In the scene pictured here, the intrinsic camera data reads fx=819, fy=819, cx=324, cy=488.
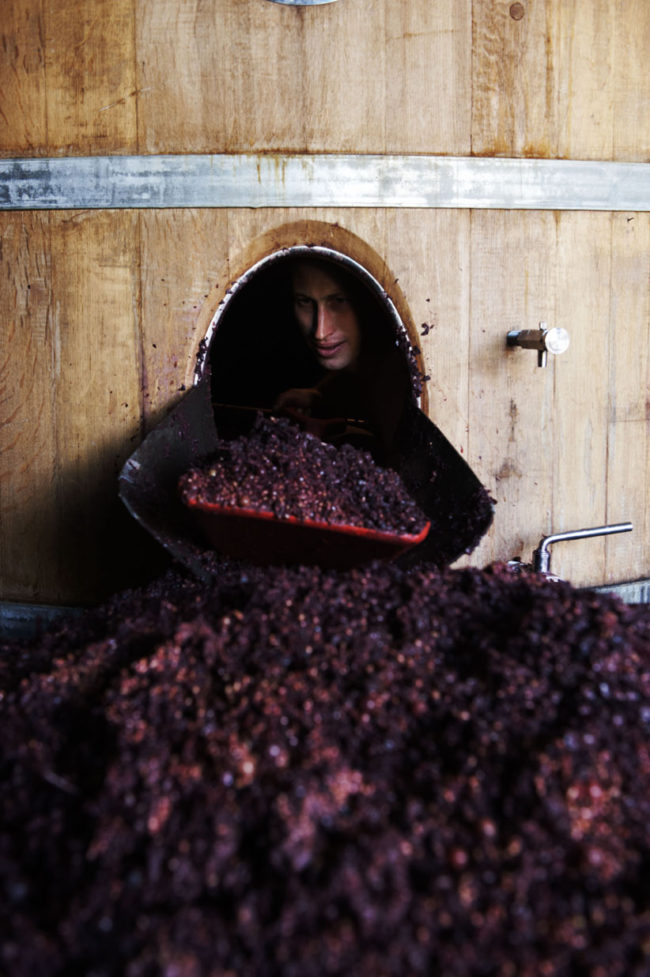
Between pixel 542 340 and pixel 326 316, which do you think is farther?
pixel 326 316

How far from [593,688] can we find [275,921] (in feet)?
1.88

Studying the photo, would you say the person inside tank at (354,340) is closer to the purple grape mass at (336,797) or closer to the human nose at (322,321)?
the human nose at (322,321)

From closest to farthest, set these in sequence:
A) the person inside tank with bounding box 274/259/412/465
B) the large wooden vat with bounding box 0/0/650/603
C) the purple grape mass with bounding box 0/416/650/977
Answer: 1. the purple grape mass with bounding box 0/416/650/977
2. the large wooden vat with bounding box 0/0/650/603
3. the person inside tank with bounding box 274/259/412/465

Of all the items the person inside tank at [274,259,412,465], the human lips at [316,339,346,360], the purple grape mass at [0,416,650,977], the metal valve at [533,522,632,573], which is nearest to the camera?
the purple grape mass at [0,416,650,977]

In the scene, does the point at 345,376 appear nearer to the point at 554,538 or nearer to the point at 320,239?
the point at 320,239

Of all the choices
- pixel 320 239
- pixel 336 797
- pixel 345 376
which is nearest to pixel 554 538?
pixel 320 239

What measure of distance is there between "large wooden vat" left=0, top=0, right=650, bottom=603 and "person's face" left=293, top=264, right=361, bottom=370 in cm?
65

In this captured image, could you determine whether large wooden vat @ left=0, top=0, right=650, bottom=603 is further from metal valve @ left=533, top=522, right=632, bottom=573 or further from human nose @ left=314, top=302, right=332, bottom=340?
human nose @ left=314, top=302, right=332, bottom=340

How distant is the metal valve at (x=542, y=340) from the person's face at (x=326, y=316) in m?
0.79

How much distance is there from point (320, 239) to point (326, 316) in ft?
2.41

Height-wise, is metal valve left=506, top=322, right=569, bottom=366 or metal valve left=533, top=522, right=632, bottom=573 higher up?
metal valve left=506, top=322, right=569, bottom=366

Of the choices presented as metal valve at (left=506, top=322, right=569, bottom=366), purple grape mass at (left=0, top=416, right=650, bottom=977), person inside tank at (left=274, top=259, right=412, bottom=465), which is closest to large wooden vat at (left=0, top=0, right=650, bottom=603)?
metal valve at (left=506, top=322, right=569, bottom=366)

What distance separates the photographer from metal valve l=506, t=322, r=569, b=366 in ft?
6.64

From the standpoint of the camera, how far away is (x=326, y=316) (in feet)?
9.18
